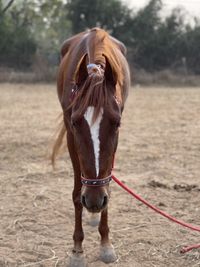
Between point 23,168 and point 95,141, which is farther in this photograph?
point 23,168

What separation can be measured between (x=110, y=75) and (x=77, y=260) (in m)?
1.36

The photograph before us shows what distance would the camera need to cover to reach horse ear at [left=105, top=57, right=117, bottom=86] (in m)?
2.55

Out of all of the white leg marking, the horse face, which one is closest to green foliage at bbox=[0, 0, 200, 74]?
the white leg marking

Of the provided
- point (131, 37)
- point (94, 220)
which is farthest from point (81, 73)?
point (131, 37)

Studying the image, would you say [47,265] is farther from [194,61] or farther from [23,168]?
[194,61]

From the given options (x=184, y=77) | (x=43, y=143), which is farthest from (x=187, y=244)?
(x=184, y=77)

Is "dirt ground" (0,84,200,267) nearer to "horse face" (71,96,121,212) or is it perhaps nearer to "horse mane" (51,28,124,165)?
"horse face" (71,96,121,212)

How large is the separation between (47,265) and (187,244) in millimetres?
1113

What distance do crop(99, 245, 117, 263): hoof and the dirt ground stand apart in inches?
1.8

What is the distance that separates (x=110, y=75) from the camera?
101 inches

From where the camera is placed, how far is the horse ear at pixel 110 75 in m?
2.55

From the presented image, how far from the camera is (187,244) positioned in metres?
3.48

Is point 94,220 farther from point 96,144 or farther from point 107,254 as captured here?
point 96,144

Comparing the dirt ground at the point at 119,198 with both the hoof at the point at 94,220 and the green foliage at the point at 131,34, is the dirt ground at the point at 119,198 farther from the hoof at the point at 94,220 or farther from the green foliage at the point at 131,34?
the green foliage at the point at 131,34
